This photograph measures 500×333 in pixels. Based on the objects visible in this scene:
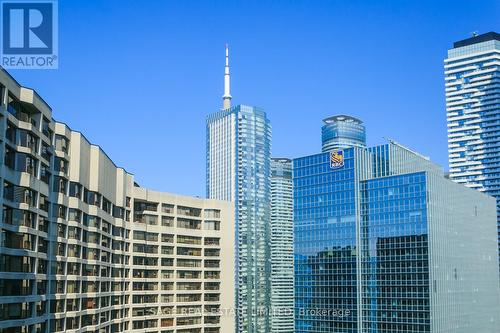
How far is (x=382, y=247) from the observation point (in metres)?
175

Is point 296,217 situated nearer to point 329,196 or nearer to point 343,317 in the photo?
point 329,196

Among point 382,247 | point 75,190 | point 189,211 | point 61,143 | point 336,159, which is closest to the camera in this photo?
point 61,143

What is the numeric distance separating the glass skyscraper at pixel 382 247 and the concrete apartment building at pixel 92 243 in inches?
2011

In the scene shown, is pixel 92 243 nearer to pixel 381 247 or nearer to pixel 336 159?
pixel 381 247

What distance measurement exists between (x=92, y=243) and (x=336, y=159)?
102429 millimetres

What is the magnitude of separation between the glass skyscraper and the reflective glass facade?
10.3 inches

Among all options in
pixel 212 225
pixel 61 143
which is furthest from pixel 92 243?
pixel 212 225

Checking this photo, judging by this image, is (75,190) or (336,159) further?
(336,159)

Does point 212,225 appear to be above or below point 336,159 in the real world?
below

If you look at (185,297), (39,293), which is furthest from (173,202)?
(39,293)

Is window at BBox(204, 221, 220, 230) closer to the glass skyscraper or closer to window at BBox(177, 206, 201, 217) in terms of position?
window at BBox(177, 206, 201, 217)

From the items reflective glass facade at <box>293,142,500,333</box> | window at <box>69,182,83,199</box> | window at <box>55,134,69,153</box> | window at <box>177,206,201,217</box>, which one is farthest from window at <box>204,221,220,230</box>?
window at <box>55,134,69,153</box>

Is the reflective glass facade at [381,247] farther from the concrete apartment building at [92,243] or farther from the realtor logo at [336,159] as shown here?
the concrete apartment building at [92,243]

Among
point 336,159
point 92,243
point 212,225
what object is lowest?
point 92,243
